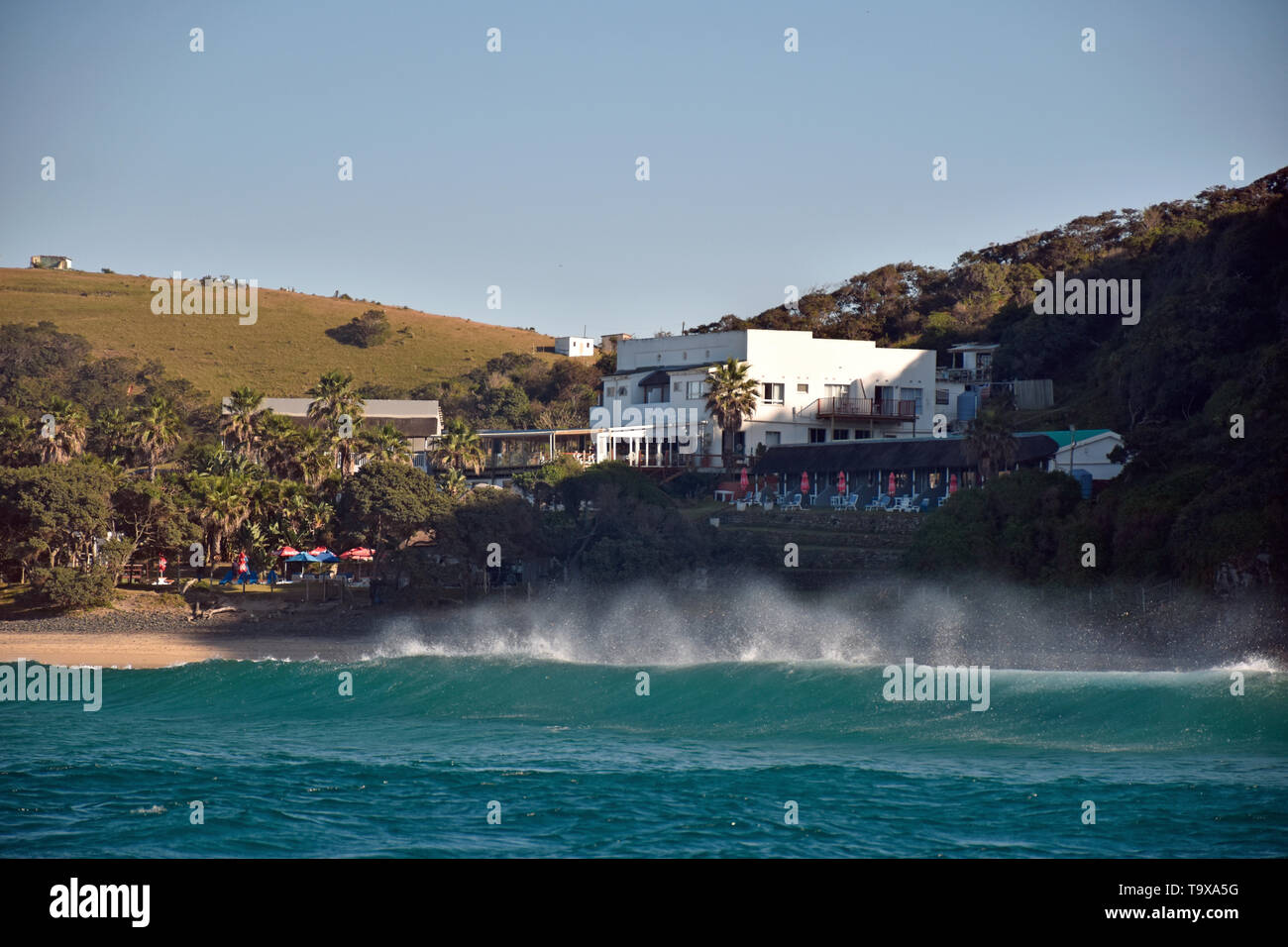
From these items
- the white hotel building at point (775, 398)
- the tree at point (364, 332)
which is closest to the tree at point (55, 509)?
the white hotel building at point (775, 398)

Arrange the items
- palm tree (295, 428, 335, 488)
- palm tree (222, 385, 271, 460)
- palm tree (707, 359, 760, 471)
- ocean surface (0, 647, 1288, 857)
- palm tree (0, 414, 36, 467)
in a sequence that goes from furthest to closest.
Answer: palm tree (707, 359, 760, 471)
palm tree (222, 385, 271, 460)
palm tree (0, 414, 36, 467)
palm tree (295, 428, 335, 488)
ocean surface (0, 647, 1288, 857)

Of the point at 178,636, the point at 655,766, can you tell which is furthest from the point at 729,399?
the point at 655,766

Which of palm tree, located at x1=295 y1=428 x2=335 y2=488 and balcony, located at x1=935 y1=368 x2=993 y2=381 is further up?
balcony, located at x1=935 y1=368 x2=993 y2=381
